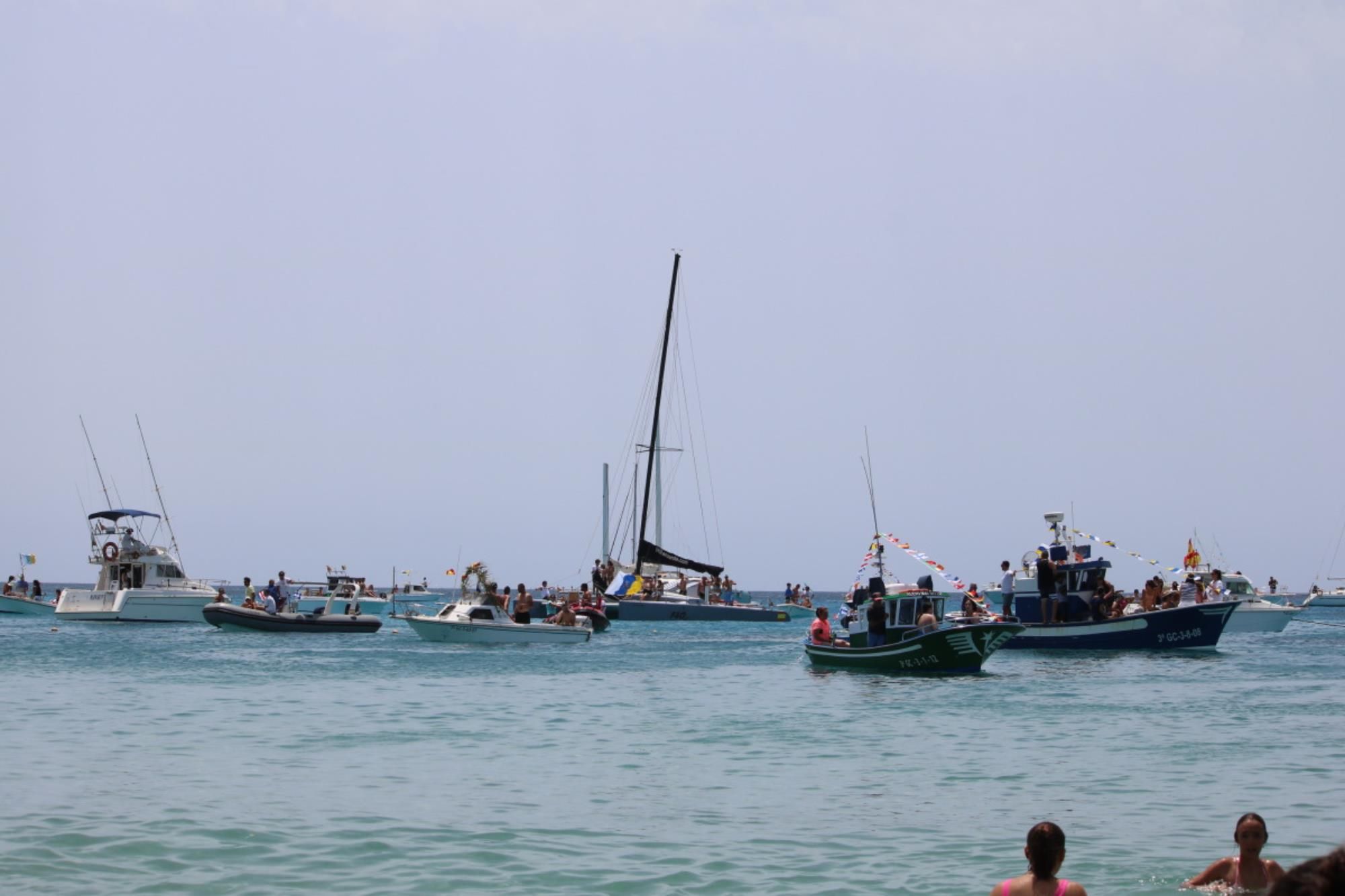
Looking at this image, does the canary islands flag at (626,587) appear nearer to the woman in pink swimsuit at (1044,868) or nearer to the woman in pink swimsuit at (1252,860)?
the woman in pink swimsuit at (1252,860)

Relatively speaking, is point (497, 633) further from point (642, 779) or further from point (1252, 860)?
point (1252, 860)

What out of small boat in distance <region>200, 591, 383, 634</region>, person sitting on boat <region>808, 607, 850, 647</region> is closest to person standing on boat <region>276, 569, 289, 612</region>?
small boat in distance <region>200, 591, 383, 634</region>

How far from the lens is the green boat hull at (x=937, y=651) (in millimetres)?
35312

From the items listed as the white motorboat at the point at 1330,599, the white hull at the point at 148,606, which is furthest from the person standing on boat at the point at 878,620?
the white motorboat at the point at 1330,599

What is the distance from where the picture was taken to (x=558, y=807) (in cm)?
1658

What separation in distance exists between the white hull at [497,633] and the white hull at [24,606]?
37.4 meters

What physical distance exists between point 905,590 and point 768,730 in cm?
1250

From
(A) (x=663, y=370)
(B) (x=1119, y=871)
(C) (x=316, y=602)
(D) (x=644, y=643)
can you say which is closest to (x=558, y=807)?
(B) (x=1119, y=871)

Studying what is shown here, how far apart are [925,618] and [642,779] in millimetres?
17897

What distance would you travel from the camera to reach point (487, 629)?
48.9 m

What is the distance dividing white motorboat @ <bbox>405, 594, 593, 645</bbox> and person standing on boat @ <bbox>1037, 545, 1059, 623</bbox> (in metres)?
15.9

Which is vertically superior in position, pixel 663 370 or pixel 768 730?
pixel 663 370

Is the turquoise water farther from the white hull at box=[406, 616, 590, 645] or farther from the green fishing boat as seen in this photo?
the white hull at box=[406, 616, 590, 645]

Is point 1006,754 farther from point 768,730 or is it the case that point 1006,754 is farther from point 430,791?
point 430,791
